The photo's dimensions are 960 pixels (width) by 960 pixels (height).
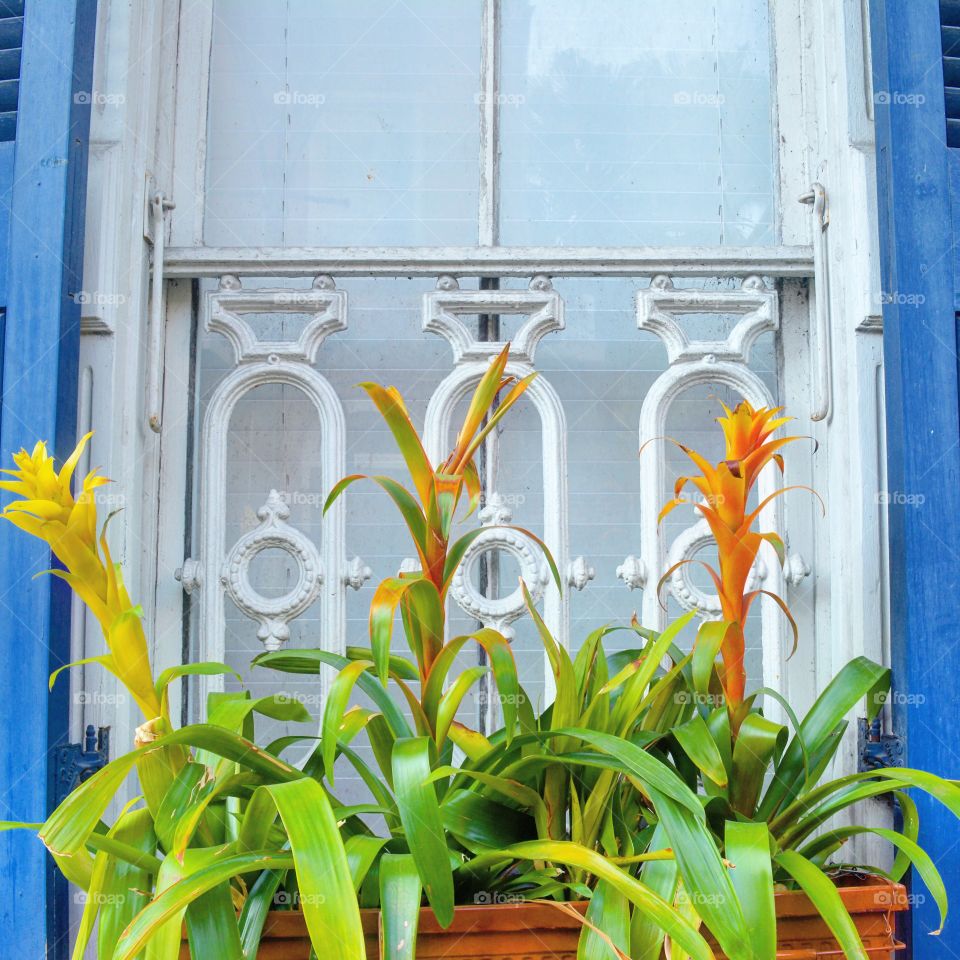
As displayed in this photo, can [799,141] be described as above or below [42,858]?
above

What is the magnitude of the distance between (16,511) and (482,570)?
769 millimetres

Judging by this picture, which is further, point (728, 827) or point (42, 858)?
point (42, 858)

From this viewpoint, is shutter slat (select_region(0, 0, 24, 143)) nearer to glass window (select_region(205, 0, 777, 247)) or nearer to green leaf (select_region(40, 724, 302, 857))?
glass window (select_region(205, 0, 777, 247))

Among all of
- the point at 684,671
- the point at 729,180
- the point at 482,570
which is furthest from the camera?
the point at 729,180

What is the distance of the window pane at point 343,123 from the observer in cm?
187

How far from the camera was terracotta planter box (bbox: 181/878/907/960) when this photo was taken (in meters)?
1.11

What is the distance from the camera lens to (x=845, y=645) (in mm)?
1583

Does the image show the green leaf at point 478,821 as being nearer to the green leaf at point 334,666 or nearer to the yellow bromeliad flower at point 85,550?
the green leaf at point 334,666

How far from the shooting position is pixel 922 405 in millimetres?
1424

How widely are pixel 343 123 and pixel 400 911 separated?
1.33 meters

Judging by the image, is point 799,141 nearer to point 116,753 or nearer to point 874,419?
point 874,419

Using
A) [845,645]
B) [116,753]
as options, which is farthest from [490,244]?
[116,753]

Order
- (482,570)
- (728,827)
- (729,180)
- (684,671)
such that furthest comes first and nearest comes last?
(729,180)
(482,570)
(684,671)
(728,827)

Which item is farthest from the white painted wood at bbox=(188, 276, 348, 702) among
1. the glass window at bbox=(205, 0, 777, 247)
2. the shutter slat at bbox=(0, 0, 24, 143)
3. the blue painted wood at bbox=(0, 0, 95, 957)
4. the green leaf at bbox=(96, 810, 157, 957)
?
the green leaf at bbox=(96, 810, 157, 957)
